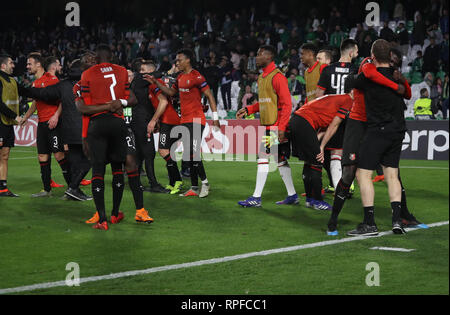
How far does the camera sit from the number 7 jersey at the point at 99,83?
7.52 m

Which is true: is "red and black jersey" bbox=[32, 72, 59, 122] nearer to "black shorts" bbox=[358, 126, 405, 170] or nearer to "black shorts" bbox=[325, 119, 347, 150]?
"black shorts" bbox=[325, 119, 347, 150]

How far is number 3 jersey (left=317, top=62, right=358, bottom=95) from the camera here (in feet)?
29.9

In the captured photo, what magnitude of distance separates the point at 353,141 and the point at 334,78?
2.32 m

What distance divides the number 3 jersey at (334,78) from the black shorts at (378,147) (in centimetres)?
238

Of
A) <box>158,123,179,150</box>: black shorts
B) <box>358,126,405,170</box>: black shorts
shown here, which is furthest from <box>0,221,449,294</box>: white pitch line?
<box>158,123,179,150</box>: black shorts

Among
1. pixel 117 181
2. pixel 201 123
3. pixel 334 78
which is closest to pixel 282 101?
pixel 334 78

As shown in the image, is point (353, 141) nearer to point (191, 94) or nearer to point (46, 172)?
point (191, 94)

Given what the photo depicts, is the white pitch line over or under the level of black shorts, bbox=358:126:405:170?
under

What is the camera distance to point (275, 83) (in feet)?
29.1

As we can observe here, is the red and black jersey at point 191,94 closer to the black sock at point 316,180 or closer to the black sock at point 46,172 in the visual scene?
the black sock at point 316,180

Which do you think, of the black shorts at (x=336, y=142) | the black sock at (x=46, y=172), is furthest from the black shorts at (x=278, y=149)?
the black sock at (x=46, y=172)

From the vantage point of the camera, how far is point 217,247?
6566mm

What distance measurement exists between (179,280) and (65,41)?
1156 inches

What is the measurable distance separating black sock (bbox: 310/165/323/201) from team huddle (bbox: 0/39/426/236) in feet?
0.04
